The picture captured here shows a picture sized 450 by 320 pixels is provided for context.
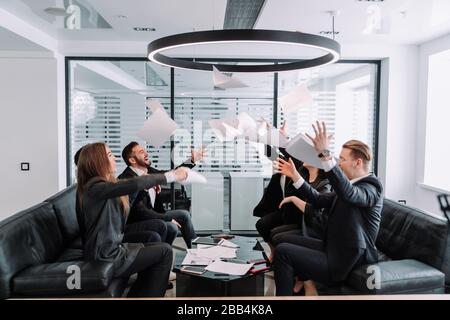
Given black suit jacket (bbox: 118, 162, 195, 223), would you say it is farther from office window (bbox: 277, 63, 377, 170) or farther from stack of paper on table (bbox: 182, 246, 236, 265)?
office window (bbox: 277, 63, 377, 170)

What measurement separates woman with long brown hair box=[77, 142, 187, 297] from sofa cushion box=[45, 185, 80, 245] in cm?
65

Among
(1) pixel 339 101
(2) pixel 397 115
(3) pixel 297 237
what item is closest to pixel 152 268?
(3) pixel 297 237

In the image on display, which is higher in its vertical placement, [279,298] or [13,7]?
[13,7]

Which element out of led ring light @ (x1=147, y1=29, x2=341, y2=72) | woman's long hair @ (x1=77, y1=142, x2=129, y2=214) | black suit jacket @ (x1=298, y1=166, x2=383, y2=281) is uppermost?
led ring light @ (x1=147, y1=29, x2=341, y2=72)

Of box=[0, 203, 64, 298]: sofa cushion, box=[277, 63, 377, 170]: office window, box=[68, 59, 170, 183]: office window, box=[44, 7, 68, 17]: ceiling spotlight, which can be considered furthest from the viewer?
box=[277, 63, 377, 170]: office window

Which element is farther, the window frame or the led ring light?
the window frame

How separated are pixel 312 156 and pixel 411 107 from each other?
2965 mm

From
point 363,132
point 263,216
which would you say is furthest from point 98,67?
point 363,132

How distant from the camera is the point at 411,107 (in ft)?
12.1

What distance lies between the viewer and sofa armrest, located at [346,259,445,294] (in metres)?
1.58

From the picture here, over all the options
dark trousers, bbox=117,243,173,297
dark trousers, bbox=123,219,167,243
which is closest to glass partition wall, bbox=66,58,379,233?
dark trousers, bbox=123,219,167,243

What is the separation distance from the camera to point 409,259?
1908 mm

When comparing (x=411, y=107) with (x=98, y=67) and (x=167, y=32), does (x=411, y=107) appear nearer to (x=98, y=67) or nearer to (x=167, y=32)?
(x=167, y=32)

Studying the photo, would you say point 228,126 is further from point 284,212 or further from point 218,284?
point 218,284
